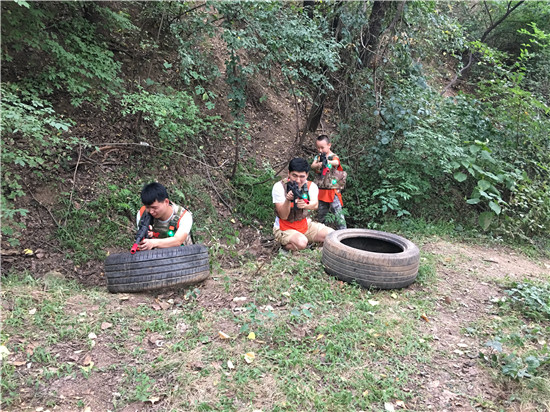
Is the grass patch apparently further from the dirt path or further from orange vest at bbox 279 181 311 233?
orange vest at bbox 279 181 311 233

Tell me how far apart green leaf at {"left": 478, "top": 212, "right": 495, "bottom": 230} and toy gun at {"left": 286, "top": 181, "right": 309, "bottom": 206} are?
3.50 m

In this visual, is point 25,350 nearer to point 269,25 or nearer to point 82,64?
point 82,64

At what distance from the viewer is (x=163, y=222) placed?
413 centimetres

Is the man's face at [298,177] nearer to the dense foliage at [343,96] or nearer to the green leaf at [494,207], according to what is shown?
the dense foliage at [343,96]

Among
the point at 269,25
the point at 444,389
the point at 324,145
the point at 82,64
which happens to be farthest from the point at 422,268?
the point at 82,64

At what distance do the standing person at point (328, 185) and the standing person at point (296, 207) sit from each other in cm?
81

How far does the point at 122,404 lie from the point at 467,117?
723 cm

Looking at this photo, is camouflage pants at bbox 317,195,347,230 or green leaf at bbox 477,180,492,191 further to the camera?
green leaf at bbox 477,180,492,191

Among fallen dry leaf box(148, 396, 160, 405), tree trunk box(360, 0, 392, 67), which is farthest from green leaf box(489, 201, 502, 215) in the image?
fallen dry leaf box(148, 396, 160, 405)

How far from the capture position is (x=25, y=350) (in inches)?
113

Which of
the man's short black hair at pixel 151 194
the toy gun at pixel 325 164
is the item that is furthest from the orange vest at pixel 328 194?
the man's short black hair at pixel 151 194

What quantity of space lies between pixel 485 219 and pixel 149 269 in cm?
561


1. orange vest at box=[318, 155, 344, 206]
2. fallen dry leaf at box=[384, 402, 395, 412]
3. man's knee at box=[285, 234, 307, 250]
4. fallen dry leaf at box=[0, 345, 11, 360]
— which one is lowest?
fallen dry leaf at box=[384, 402, 395, 412]

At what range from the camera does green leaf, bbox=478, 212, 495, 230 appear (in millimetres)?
6395
